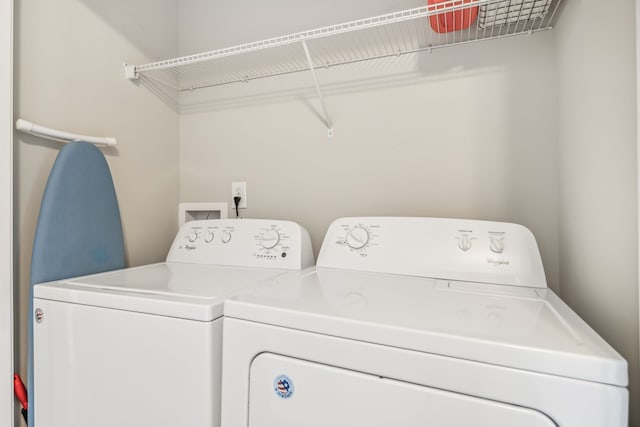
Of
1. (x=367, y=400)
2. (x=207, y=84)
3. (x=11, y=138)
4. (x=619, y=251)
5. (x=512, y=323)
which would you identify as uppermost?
(x=207, y=84)

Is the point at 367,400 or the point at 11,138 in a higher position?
the point at 11,138

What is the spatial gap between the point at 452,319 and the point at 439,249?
0.46 m

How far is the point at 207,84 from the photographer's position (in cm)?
172

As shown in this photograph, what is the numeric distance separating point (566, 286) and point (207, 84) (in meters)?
1.74

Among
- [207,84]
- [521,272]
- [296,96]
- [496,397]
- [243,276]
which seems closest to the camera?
[496,397]

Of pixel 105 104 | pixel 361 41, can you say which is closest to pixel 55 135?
pixel 105 104

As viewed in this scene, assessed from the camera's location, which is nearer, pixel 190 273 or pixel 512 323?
pixel 512 323

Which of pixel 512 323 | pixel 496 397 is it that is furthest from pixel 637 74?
pixel 496 397

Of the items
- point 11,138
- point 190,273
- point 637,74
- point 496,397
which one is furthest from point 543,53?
point 11,138

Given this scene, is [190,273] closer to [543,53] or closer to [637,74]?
[637,74]

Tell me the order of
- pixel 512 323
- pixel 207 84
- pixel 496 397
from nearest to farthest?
pixel 496 397 → pixel 512 323 → pixel 207 84

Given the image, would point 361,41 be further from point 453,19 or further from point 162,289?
point 162,289

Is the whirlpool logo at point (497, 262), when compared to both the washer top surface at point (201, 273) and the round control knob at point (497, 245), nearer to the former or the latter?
the round control knob at point (497, 245)

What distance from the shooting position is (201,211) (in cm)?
175
